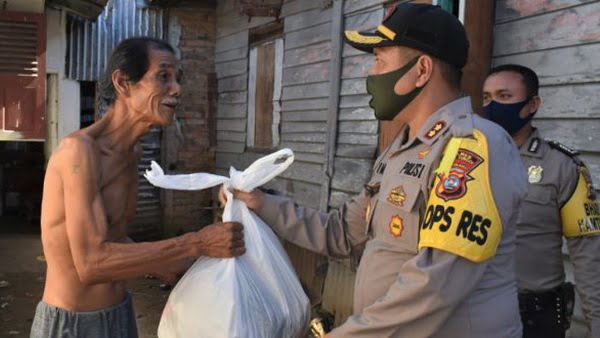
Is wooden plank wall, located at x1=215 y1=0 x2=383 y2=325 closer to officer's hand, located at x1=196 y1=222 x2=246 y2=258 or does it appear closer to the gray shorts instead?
officer's hand, located at x1=196 y1=222 x2=246 y2=258

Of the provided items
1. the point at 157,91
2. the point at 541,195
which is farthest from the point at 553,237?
the point at 157,91

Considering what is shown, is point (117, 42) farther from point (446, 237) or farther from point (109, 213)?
point (446, 237)

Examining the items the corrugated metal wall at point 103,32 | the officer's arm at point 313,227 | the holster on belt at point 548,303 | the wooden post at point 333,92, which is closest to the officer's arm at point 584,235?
the holster on belt at point 548,303

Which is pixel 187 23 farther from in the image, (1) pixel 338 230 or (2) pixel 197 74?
(1) pixel 338 230

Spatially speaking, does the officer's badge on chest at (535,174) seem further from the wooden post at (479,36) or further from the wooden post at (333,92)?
the wooden post at (333,92)

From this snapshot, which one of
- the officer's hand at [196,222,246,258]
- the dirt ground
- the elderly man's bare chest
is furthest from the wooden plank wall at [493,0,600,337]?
the dirt ground

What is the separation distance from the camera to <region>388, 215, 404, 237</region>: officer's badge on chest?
1.48 m

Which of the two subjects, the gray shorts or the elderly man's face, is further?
the elderly man's face

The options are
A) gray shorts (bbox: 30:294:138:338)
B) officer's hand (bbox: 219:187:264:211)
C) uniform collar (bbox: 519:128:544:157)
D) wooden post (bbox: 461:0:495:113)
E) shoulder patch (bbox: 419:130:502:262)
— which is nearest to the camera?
shoulder patch (bbox: 419:130:502:262)

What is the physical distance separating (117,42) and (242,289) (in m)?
7.30

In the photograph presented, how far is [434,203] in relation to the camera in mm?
Result: 1323

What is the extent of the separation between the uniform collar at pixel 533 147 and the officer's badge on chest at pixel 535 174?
0.06 meters

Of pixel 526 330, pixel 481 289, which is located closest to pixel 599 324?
pixel 526 330

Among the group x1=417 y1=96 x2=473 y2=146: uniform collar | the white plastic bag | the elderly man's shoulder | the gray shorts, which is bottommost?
the gray shorts
